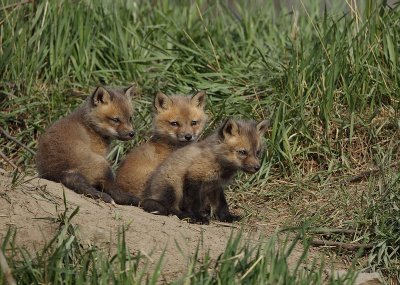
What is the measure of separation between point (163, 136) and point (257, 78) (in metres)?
1.44

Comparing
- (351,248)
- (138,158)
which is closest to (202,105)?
(138,158)

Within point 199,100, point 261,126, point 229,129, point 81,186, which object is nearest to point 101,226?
point 81,186

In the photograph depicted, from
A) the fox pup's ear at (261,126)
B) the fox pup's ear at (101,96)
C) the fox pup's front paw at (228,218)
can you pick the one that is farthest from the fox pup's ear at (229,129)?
the fox pup's ear at (101,96)

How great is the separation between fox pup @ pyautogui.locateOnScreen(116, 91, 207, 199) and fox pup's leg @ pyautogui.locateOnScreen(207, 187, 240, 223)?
58cm

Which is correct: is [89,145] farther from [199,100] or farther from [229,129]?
[199,100]

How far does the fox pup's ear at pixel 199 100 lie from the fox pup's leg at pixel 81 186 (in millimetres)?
1738

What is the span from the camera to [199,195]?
7949 millimetres

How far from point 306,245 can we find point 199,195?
5.62 feet

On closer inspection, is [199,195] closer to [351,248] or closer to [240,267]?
[351,248]

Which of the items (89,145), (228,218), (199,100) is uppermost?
Answer: (199,100)

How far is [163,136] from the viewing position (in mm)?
8961

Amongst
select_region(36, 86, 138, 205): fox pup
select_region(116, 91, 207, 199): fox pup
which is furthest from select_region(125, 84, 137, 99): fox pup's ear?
select_region(116, 91, 207, 199): fox pup

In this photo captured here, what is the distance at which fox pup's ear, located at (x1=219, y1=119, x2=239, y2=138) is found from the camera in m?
8.08

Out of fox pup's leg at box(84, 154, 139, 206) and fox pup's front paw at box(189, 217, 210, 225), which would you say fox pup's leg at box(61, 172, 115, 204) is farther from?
fox pup's front paw at box(189, 217, 210, 225)
